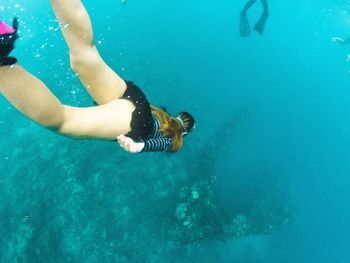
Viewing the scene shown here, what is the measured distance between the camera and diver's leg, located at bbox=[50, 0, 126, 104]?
2.70 m

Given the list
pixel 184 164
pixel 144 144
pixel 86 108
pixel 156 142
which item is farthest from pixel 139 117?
pixel 184 164

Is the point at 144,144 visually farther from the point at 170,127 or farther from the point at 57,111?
the point at 170,127

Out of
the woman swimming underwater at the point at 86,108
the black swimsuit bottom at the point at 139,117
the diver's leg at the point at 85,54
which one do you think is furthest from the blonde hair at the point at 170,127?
the diver's leg at the point at 85,54

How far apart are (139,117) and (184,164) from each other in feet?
41.7

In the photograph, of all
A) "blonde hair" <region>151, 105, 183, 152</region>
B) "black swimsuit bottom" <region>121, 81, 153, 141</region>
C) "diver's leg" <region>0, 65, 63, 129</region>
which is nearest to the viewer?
"diver's leg" <region>0, 65, 63, 129</region>

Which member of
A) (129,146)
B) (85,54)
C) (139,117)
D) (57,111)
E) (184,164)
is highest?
(85,54)

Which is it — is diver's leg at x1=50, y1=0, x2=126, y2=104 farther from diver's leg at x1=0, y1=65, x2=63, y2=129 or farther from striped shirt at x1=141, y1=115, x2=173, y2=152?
diver's leg at x1=0, y1=65, x2=63, y2=129

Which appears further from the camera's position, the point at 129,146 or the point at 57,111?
the point at 129,146

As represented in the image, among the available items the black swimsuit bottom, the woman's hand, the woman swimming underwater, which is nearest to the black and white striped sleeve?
the woman swimming underwater

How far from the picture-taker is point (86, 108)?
288 cm

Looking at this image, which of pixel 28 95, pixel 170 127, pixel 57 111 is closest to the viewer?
pixel 28 95

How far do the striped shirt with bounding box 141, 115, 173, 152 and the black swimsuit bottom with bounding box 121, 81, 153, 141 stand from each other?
0.41 feet

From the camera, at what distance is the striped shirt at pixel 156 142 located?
319 centimetres

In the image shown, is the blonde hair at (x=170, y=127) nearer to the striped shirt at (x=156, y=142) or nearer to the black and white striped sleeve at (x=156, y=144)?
the striped shirt at (x=156, y=142)
